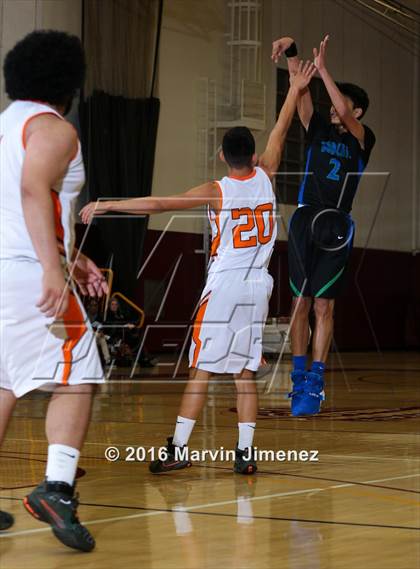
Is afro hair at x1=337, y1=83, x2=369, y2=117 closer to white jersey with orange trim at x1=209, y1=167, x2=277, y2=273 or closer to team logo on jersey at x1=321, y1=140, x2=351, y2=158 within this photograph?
team logo on jersey at x1=321, y1=140, x2=351, y2=158

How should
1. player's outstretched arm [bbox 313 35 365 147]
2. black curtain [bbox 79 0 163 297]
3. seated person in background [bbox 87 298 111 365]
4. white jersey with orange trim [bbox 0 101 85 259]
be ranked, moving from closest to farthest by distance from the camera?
white jersey with orange trim [bbox 0 101 85 259] → player's outstretched arm [bbox 313 35 365 147] → seated person in background [bbox 87 298 111 365] → black curtain [bbox 79 0 163 297]

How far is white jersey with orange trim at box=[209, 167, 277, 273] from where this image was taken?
5.12 metres

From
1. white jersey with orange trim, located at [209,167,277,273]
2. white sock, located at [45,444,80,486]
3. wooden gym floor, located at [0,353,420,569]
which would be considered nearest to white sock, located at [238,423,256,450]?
wooden gym floor, located at [0,353,420,569]

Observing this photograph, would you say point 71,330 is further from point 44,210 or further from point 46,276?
point 44,210

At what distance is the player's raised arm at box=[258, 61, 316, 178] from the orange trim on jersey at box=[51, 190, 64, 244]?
222 centimetres

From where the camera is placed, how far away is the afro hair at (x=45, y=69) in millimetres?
3342

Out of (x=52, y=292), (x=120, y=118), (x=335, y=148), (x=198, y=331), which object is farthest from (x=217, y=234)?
(x=120, y=118)

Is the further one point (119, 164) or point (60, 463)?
point (119, 164)

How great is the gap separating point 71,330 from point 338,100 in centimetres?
362

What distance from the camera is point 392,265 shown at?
2367 centimetres

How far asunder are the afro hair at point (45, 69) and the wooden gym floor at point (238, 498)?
148 cm

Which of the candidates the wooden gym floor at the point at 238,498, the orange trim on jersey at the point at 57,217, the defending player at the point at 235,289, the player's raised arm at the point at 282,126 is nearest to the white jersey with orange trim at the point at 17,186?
the orange trim on jersey at the point at 57,217

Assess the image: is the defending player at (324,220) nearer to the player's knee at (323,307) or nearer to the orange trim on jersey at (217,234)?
the player's knee at (323,307)

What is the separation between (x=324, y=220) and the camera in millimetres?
6762
